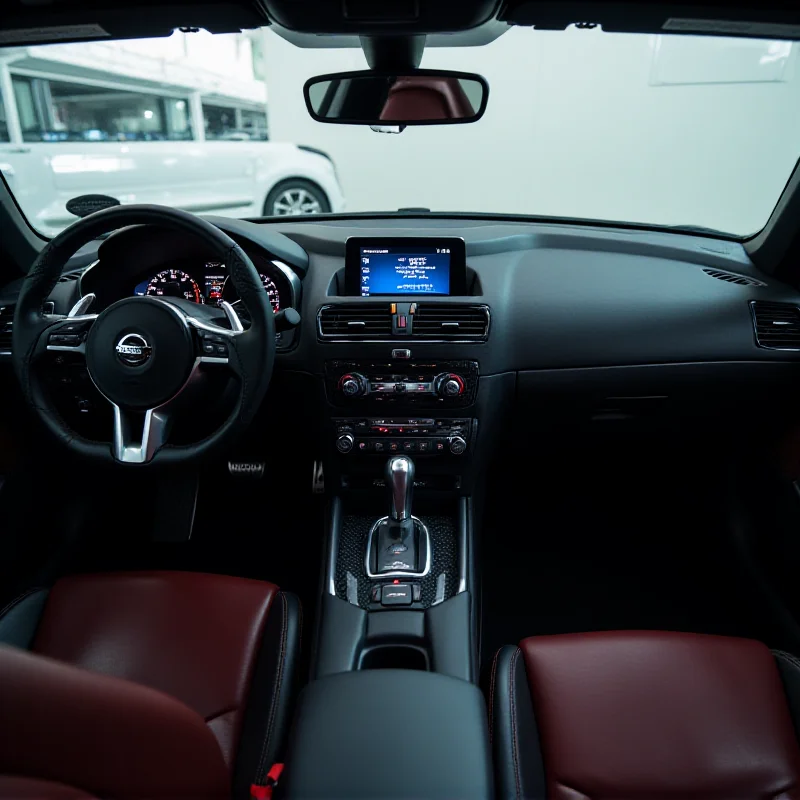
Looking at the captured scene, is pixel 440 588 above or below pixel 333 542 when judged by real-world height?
below

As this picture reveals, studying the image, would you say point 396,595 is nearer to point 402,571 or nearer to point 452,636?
point 402,571

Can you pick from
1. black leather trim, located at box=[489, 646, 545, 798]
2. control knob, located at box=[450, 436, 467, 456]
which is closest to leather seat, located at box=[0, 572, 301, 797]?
black leather trim, located at box=[489, 646, 545, 798]

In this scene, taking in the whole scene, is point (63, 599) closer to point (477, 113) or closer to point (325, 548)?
point (325, 548)

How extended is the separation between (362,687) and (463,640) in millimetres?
890

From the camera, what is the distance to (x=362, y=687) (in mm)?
1067

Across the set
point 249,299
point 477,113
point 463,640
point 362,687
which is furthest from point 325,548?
point 477,113

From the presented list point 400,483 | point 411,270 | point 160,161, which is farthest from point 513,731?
point 160,161

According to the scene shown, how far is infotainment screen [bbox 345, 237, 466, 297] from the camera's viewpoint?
216cm

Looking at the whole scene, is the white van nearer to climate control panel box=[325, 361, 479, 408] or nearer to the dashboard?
the dashboard

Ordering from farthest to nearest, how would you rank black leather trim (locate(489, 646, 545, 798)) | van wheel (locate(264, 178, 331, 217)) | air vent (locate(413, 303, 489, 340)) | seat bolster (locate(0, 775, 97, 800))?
van wheel (locate(264, 178, 331, 217))
air vent (locate(413, 303, 489, 340))
black leather trim (locate(489, 646, 545, 798))
seat bolster (locate(0, 775, 97, 800))

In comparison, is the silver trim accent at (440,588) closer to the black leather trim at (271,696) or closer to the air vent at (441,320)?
the black leather trim at (271,696)

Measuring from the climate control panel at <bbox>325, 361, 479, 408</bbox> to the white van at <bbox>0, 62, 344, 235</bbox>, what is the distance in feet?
13.5

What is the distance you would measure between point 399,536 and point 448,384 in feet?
1.64

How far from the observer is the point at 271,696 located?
Answer: 62.2 inches
